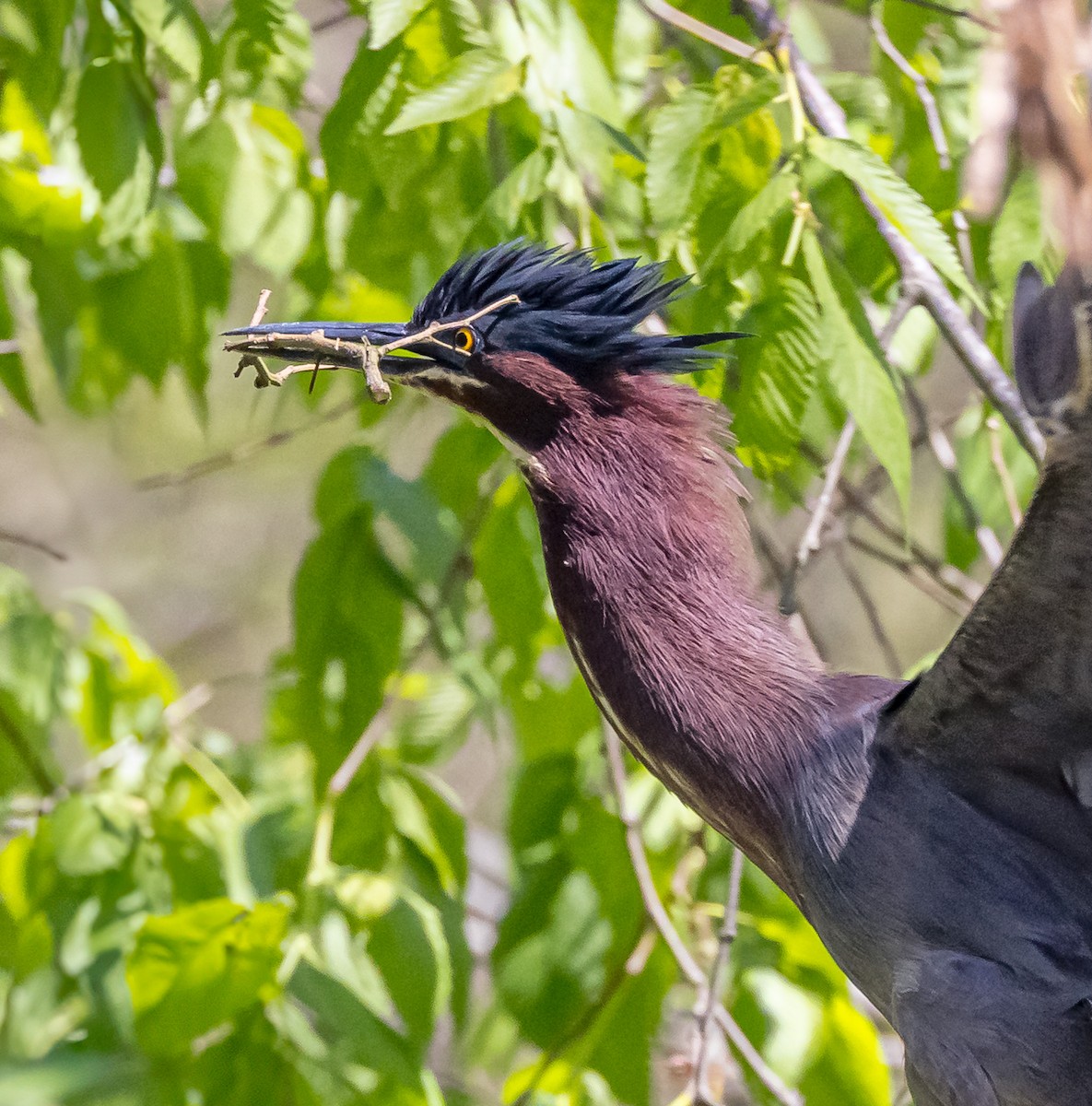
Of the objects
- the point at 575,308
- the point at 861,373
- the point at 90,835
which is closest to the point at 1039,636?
the point at 861,373

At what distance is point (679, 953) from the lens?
1.43 m

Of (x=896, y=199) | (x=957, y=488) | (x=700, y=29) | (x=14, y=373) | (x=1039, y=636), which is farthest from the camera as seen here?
(x=957, y=488)

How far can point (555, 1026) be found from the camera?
1524 mm

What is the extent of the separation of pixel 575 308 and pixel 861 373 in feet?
0.87

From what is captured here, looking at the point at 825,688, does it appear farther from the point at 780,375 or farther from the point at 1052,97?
the point at 1052,97

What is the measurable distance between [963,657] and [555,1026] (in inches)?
25.1

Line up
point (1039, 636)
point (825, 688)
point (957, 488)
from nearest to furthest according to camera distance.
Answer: point (1039, 636) → point (825, 688) → point (957, 488)

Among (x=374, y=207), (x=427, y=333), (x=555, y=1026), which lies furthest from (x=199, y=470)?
(x=555, y=1026)

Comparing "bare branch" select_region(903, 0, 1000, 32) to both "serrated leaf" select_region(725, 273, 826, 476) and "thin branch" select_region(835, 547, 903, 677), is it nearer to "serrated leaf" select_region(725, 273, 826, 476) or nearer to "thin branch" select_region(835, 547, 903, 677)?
"serrated leaf" select_region(725, 273, 826, 476)

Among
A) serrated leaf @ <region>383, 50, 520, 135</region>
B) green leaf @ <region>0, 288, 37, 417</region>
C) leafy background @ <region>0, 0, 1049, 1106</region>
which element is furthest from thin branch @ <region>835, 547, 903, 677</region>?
green leaf @ <region>0, 288, 37, 417</region>

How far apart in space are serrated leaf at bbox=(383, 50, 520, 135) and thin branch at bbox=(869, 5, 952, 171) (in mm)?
452

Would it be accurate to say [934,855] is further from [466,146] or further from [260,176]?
[260,176]

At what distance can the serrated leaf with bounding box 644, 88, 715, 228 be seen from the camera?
1272mm

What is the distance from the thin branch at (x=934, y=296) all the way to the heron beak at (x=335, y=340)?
42 centimetres
